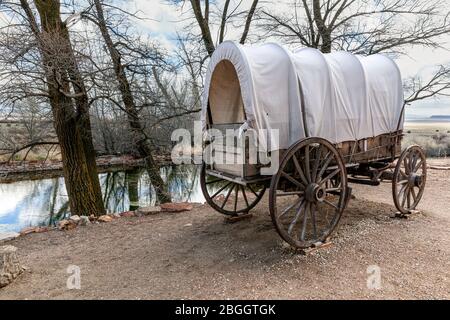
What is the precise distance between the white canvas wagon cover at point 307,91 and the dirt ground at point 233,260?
52.7 inches

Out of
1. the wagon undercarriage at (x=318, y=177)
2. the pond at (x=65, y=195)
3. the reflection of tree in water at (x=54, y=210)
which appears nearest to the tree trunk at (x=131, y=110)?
the pond at (x=65, y=195)

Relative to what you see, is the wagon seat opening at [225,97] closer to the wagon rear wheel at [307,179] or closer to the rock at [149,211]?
the wagon rear wheel at [307,179]

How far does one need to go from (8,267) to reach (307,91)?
12.4 feet

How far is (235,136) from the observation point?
12.9 feet

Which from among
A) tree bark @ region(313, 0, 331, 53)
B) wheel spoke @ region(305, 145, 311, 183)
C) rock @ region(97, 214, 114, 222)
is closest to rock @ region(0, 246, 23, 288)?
rock @ region(97, 214, 114, 222)

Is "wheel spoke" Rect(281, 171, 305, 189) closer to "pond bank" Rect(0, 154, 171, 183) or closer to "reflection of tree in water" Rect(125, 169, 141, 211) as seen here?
"reflection of tree in water" Rect(125, 169, 141, 211)

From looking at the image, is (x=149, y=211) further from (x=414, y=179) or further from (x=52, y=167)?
(x=52, y=167)

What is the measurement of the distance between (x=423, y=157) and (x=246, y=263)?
11.8 feet

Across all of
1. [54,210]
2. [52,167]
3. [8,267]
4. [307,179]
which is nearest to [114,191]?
[54,210]

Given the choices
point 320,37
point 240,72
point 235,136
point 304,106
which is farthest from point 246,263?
point 320,37

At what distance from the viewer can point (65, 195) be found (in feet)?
36.3

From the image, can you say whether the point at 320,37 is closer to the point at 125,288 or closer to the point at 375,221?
the point at 375,221

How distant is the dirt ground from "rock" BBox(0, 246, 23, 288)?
92 mm
